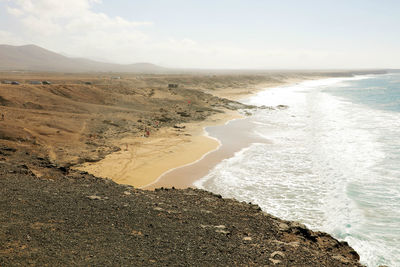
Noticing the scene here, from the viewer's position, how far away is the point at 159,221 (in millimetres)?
9961

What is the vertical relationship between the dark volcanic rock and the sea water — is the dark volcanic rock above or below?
above

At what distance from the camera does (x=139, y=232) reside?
30.1 ft

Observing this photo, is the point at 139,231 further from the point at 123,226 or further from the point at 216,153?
the point at 216,153

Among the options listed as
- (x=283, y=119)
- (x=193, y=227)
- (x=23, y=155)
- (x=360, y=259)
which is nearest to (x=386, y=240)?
(x=360, y=259)

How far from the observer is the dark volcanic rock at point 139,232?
7816 millimetres

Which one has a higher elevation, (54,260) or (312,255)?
(54,260)

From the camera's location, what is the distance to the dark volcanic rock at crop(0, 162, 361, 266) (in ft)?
25.6

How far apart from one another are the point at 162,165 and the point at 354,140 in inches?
698

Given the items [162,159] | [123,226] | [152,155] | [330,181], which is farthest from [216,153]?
[123,226]

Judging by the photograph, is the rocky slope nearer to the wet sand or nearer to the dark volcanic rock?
the dark volcanic rock

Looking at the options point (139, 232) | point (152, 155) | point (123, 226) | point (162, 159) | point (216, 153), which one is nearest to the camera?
point (139, 232)

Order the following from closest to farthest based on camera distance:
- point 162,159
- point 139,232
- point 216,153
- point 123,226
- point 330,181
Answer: point 139,232
point 123,226
point 330,181
point 162,159
point 216,153

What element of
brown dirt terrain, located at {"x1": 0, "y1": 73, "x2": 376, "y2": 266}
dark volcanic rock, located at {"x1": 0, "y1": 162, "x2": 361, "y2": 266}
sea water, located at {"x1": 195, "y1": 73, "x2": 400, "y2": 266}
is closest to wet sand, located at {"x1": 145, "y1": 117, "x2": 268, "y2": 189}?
sea water, located at {"x1": 195, "y1": 73, "x2": 400, "y2": 266}

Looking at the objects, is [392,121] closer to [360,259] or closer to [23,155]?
[360,259]
